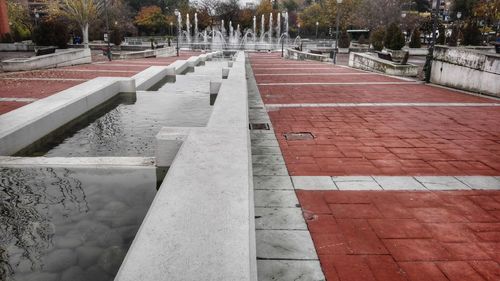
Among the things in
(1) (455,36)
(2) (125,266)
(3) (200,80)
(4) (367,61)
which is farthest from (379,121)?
(1) (455,36)

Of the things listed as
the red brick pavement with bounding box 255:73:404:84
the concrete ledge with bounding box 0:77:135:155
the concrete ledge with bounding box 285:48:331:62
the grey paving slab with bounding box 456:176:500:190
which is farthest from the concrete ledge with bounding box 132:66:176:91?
the concrete ledge with bounding box 285:48:331:62

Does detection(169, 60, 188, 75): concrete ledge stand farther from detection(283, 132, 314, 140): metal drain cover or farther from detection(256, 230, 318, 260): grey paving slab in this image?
detection(256, 230, 318, 260): grey paving slab

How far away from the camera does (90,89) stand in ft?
30.1

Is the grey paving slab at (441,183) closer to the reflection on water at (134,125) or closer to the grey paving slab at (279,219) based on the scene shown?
the grey paving slab at (279,219)

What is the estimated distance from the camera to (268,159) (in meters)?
5.41

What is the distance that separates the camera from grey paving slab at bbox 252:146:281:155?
5.72 metres

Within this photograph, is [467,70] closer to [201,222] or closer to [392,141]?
[392,141]

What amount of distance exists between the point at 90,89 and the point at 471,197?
8.38 metres

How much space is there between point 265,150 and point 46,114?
4154 millimetres

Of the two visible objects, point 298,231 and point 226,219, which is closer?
point 226,219

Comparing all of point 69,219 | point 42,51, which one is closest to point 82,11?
point 42,51

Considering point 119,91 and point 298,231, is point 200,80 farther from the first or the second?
point 298,231

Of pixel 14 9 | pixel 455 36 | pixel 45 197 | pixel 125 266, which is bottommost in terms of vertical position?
pixel 45 197

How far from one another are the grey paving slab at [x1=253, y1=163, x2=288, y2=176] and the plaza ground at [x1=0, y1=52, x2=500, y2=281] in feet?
0.05
